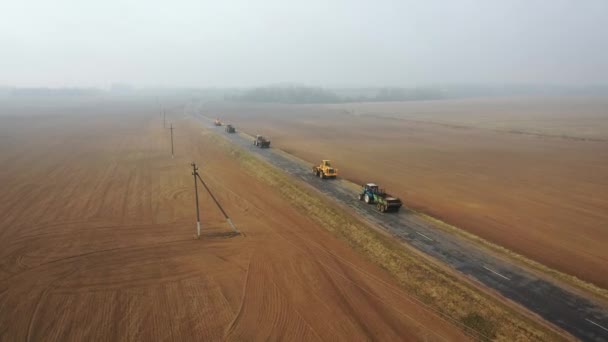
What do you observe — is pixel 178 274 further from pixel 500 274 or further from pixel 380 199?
pixel 500 274

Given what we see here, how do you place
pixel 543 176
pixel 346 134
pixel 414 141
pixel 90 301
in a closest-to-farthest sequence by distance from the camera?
pixel 90 301, pixel 543 176, pixel 414 141, pixel 346 134

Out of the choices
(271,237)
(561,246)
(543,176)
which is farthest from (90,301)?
(543,176)

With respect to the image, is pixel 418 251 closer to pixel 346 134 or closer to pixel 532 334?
pixel 532 334

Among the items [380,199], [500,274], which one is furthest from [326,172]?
[500,274]

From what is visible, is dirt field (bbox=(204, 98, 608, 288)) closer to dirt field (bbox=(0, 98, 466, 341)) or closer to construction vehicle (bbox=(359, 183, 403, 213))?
construction vehicle (bbox=(359, 183, 403, 213))

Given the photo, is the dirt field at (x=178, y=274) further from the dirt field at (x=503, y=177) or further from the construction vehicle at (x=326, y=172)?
the dirt field at (x=503, y=177)

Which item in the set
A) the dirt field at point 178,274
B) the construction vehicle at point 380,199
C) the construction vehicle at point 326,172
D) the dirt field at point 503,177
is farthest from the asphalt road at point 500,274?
the construction vehicle at point 326,172
